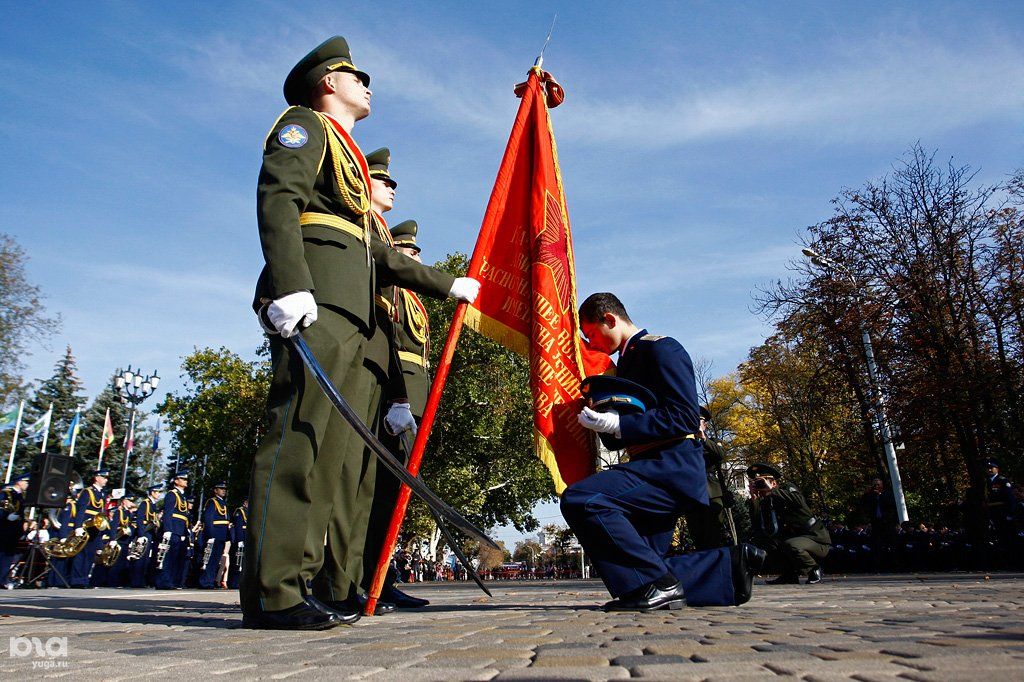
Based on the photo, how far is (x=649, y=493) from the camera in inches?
162

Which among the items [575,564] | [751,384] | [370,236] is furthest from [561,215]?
[575,564]

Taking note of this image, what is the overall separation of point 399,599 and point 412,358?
1.92 meters

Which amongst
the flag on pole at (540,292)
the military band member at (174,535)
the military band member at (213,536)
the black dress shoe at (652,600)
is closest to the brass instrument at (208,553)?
the military band member at (213,536)

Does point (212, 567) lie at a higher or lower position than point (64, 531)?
lower

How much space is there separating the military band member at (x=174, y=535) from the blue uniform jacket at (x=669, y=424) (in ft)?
43.6

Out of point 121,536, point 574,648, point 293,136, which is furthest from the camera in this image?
point 121,536

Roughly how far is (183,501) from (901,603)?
1439cm

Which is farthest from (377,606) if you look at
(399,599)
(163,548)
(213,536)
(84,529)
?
(84,529)

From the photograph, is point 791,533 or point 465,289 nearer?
point 465,289

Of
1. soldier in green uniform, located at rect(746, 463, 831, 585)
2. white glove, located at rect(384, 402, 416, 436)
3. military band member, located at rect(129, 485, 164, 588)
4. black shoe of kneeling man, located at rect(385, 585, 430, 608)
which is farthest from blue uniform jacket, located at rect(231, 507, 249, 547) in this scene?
white glove, located at rect(384, 402, 416, 436)

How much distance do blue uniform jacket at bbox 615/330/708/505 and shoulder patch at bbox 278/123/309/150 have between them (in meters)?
2.18

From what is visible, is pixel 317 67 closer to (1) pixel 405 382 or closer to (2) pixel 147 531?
(1) pixel 405 382

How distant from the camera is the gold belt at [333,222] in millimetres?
3797

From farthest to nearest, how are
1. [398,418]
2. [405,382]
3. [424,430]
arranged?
1. [405,382]
2. [398,418]
3. [424,430]
